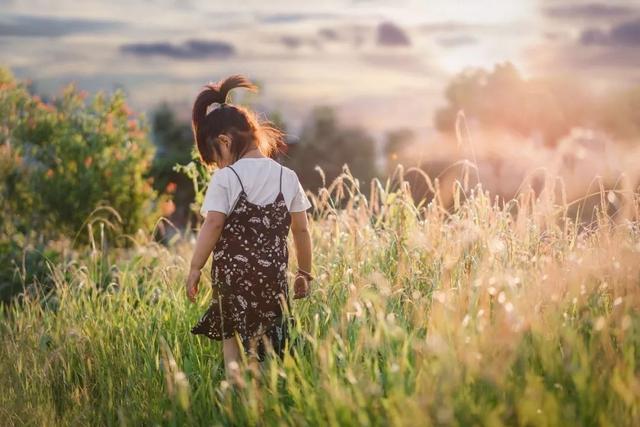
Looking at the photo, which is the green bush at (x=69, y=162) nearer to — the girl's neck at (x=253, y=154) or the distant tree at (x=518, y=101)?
the girl's neck at (x=253, y=154)

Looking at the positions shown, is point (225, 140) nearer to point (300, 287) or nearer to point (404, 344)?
point (300, 287)

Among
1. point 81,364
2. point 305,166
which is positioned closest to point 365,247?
point 81,364

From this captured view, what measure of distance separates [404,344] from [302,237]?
1.39 metres

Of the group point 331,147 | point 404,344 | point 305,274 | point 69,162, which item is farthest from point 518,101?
point 404,344

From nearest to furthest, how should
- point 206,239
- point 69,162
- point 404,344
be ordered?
1. point 404,344
2. point 206,239
3. point 69,162

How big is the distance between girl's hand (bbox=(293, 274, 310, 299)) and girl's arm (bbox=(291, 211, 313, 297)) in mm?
16

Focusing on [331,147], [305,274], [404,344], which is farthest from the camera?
[331,147]

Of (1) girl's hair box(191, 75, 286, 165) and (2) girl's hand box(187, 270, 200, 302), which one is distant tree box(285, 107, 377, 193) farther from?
(2) girl's hand box(187, 270, 200, 302)

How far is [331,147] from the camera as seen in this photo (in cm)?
2223

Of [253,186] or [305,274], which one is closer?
[253,186]

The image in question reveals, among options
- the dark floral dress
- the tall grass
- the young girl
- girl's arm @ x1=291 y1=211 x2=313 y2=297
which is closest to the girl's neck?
the young girl

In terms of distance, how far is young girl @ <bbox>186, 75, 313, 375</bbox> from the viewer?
450 cm

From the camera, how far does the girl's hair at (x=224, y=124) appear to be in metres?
4.68

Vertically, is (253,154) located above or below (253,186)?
above
